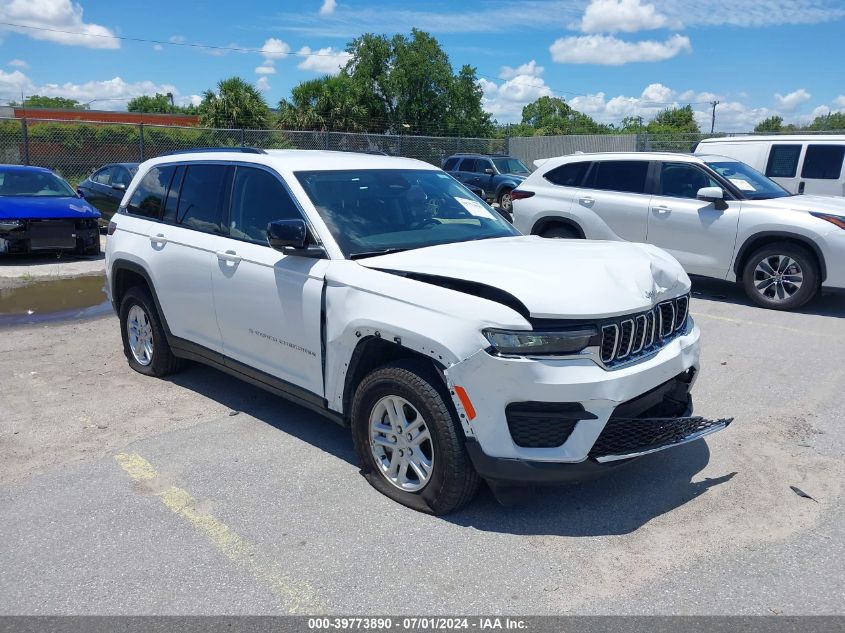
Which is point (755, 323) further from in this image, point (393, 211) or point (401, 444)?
point (401, 444)

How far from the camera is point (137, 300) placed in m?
5.94

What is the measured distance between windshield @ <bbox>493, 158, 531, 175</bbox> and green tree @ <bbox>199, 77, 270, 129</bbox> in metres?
13.5

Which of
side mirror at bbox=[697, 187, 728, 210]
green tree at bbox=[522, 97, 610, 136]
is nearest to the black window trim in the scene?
side mirror at bbox=[697, 187, 728, 210]

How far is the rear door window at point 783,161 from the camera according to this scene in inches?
474

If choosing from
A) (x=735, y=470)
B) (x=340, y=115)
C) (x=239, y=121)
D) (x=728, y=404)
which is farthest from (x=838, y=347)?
(x=340, y=115)

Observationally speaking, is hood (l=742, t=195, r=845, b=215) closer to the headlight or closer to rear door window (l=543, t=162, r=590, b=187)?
rear door window (l=543, t=162, r=590, b=187)

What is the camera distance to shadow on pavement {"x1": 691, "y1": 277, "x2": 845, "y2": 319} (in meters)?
8.63

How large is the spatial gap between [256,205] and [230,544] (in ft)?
→ 7.50

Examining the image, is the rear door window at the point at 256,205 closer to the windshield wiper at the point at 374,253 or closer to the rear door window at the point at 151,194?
the windshield wiper at the point at 374,253

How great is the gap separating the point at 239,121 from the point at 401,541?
2983cm

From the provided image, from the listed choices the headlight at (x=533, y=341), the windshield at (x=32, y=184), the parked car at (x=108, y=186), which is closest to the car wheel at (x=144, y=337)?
the headlight at (x=533, y=341)

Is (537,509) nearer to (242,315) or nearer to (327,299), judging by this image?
(327,299)

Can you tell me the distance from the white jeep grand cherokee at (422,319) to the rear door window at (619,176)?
5.03 meters

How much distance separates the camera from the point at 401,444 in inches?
150
